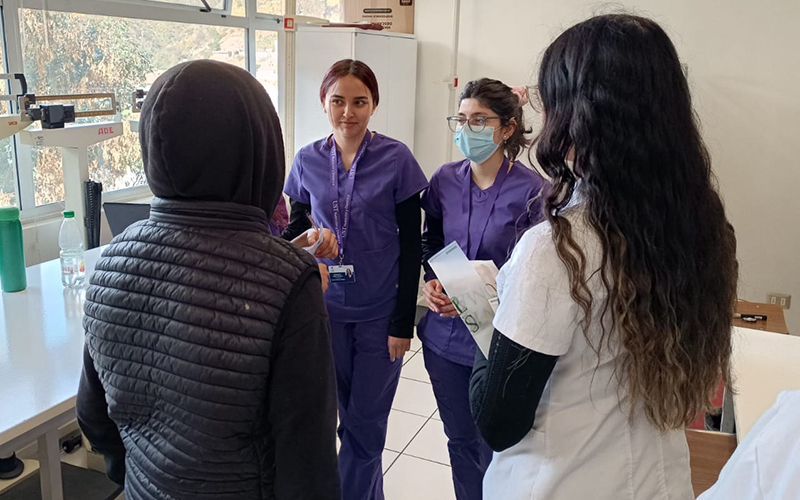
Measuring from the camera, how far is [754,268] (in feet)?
11.6

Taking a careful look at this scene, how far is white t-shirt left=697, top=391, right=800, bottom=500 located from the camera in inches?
20.4

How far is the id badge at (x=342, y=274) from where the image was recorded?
1.98 meters

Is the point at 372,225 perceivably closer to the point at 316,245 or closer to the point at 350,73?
the point at 316,245

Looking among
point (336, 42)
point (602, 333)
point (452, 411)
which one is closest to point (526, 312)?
point (602, 333)

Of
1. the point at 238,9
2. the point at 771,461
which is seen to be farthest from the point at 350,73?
the point at 238,9

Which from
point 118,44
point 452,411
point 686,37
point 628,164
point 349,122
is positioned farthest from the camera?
point 686,37

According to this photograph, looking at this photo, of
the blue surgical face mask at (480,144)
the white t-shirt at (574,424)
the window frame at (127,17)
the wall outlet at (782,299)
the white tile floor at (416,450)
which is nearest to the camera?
the white t-shirt at (574,424)

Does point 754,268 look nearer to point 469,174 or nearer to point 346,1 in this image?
point 469,174

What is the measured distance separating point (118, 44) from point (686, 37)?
2915mm

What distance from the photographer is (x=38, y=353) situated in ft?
4.99

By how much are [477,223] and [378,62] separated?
6.98 ft

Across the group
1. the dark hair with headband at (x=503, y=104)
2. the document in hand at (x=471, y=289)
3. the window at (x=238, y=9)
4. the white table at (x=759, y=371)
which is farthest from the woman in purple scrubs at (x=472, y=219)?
the window at (x=238, y=9)

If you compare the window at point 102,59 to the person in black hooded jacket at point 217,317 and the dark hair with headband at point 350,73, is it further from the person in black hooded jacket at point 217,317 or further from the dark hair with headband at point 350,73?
the person in black hooded jacket at point 217,317

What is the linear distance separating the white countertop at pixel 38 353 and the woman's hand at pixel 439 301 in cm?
91
